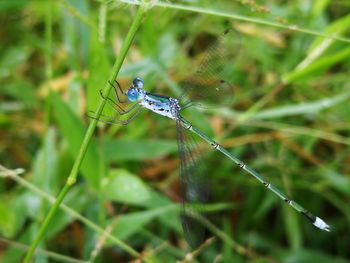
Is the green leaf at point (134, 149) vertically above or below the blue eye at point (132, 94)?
above

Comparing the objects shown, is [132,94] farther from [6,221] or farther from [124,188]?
[6,221]

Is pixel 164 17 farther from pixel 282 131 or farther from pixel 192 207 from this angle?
pixel 192 207

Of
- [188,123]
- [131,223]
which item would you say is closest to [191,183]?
[188,123]

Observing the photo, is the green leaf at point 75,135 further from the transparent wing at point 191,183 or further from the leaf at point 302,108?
the leaf at point 302,108

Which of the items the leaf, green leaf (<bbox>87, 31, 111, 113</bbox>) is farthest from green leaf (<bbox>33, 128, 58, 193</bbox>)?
the leaf

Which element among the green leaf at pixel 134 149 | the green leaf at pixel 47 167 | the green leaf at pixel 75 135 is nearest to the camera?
the green leaf at pixel 75 135

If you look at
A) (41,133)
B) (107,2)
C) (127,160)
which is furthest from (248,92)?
(107,2)

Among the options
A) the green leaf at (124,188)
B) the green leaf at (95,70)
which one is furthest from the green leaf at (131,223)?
the green leaf at (95,70)
